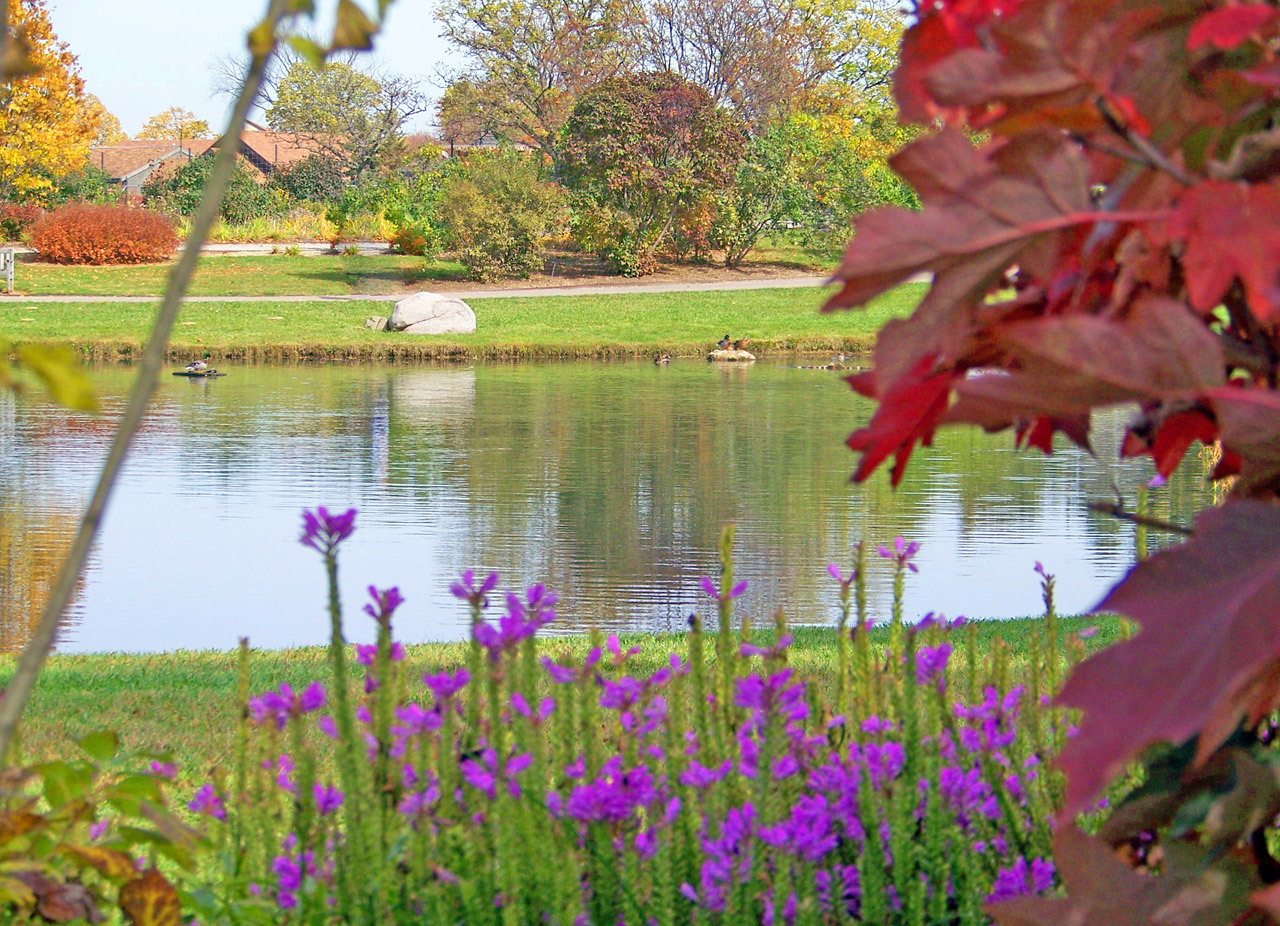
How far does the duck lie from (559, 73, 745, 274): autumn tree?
14859mm

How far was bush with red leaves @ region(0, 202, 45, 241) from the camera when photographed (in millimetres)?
39750

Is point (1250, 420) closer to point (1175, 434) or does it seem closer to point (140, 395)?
point (1175, 434)

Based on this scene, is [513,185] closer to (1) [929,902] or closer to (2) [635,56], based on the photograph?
(2) [635,56]

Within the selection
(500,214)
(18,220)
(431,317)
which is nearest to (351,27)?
(431,317)

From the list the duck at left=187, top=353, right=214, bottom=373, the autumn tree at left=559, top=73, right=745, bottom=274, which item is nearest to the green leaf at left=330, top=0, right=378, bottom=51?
the duck at left=187, top=353, right=214, bottom=373

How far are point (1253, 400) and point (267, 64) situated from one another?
69cm

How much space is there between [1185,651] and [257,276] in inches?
1386

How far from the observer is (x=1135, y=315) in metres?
0.70

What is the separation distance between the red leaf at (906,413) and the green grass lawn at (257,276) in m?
31.8

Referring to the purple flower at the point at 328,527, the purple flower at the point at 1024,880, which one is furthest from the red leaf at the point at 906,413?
the purple flower at the point at 1024,880

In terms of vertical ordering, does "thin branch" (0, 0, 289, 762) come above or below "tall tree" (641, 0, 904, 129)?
below

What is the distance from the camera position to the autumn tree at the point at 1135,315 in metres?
0.66

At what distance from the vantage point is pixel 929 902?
217 cm

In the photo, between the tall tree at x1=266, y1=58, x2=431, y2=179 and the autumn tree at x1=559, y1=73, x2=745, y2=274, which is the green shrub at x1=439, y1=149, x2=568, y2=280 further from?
the tall tree at x1=266, y1=58, x2=431, y2=179
